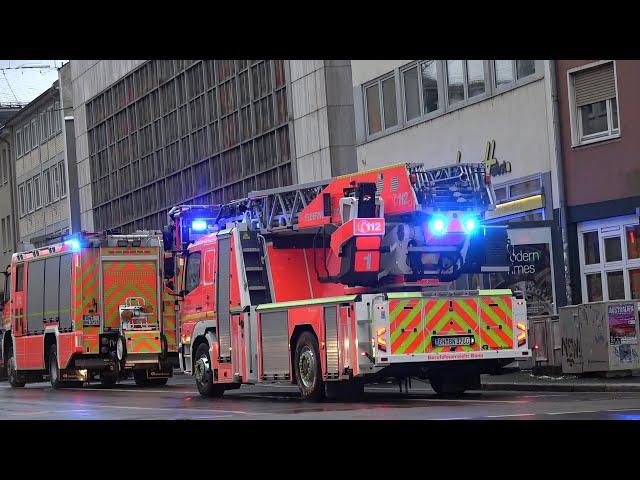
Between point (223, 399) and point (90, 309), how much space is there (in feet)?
26.2

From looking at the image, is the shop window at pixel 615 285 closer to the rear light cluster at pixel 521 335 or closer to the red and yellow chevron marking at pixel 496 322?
the rear light cluster at pixel 521 335

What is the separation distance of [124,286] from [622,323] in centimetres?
1203

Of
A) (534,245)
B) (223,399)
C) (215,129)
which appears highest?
(215,129)

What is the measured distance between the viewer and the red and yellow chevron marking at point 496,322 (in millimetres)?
20391

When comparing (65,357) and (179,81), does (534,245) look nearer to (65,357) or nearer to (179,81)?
(65,357)

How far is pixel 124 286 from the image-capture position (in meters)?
31.1

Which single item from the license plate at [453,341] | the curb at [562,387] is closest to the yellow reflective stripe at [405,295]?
the license plate at [453,341]

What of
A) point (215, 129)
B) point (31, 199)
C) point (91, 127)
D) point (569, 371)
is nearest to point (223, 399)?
point (569, 371)

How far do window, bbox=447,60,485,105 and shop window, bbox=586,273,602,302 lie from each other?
217 inches

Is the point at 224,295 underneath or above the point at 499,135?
underneath

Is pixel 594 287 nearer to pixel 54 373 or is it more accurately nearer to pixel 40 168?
pixel 54 373

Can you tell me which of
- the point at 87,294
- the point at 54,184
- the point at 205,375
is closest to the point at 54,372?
the point at 87,294
